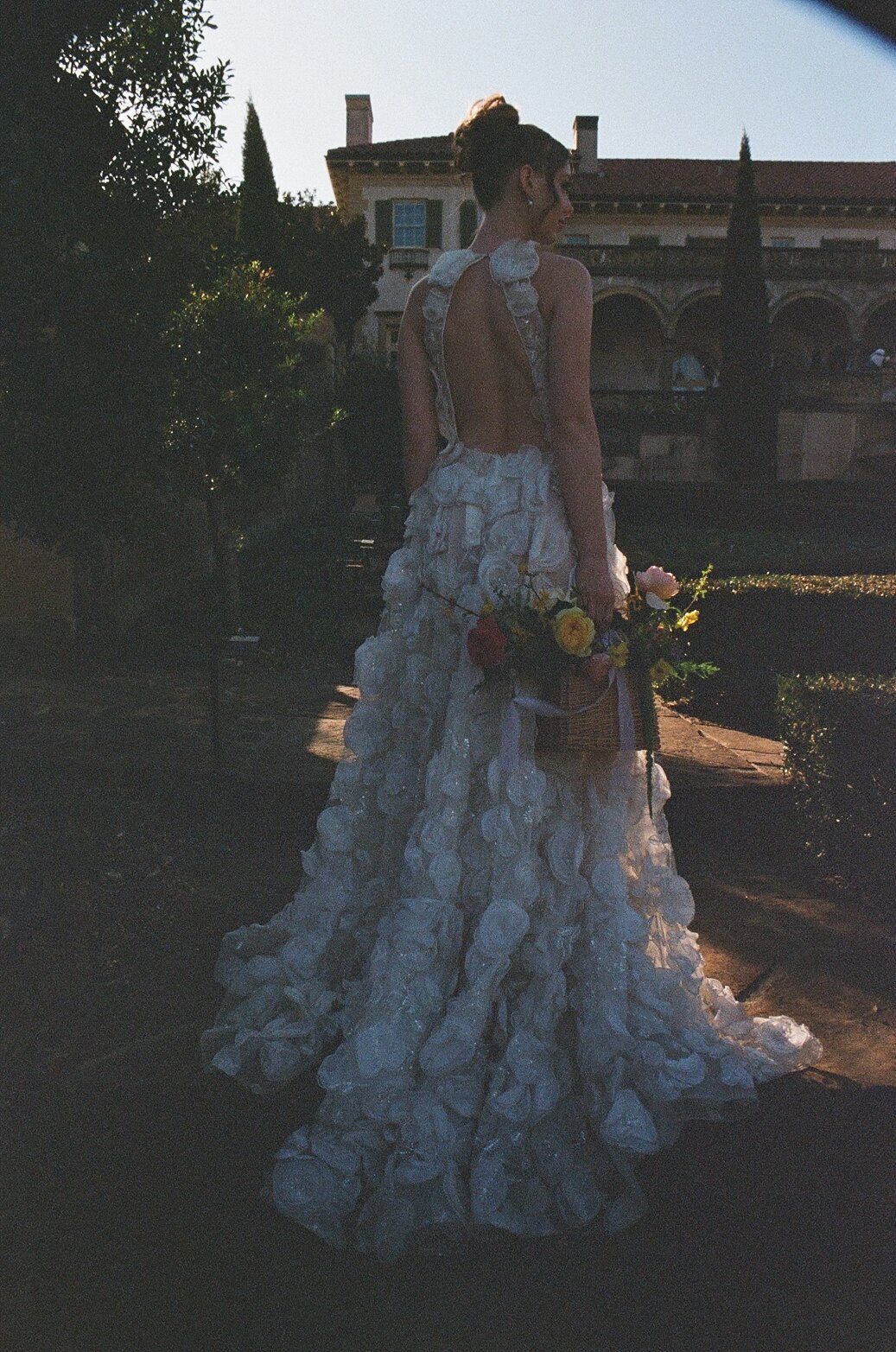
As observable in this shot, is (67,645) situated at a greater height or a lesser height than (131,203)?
lesser

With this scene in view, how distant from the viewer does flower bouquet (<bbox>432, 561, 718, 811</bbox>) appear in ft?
9.30

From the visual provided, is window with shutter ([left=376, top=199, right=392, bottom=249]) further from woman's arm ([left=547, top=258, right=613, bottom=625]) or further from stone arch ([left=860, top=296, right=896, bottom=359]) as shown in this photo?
woman's arm ([left=547, top=258, right=613, bottom=625])

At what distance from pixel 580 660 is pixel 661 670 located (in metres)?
0.25

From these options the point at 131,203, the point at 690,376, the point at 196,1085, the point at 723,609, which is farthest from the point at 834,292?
the point at 196,1085

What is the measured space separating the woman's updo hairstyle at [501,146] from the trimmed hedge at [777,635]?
4392mm

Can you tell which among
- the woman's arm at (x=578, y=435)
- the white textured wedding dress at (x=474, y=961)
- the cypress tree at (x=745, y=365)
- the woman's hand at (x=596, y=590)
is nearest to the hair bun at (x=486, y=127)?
the white textured wedding dress at (x=474, y=961)

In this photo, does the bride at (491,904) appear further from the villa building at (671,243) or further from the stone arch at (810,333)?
the stone arch at (810,333)

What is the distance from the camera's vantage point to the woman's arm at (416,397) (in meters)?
3.08

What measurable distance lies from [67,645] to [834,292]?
108 feet

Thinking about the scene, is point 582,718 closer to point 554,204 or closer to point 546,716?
point 546,716

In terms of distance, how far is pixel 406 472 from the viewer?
3207 millimetres

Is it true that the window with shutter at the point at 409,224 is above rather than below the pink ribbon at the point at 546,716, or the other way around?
above

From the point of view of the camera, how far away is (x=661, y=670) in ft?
9.73

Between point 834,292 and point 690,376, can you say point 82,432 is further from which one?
point 834,292
